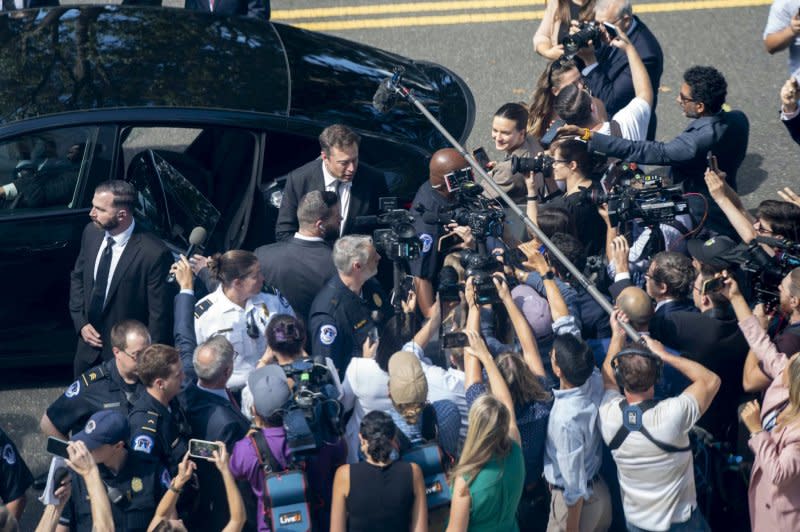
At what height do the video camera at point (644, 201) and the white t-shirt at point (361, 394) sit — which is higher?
the video camera at point (644, 201)

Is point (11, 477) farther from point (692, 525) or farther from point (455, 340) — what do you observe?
point (692, 525)

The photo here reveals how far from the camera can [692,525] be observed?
607 centimetres

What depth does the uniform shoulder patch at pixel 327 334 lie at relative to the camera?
21.9ft

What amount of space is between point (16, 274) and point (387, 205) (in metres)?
2.34

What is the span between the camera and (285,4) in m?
11.5

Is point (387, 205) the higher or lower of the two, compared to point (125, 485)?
higher

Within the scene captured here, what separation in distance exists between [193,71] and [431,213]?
6.10 feet

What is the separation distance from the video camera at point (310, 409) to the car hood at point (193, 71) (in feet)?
7.47

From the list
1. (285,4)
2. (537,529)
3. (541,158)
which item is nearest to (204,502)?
(537,529)

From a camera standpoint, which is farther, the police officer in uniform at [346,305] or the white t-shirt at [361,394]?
the police officer in uniform at [346,305]

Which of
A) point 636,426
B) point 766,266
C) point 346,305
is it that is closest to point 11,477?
point 346,305

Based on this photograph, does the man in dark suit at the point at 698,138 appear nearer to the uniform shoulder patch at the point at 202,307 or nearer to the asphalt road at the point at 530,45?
the asphalt road at the point at 530,45

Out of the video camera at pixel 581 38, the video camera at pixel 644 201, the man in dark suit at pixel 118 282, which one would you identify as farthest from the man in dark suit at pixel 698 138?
the man in dark suit at pixel 118 282

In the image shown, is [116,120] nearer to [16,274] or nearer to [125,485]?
[16,274]
